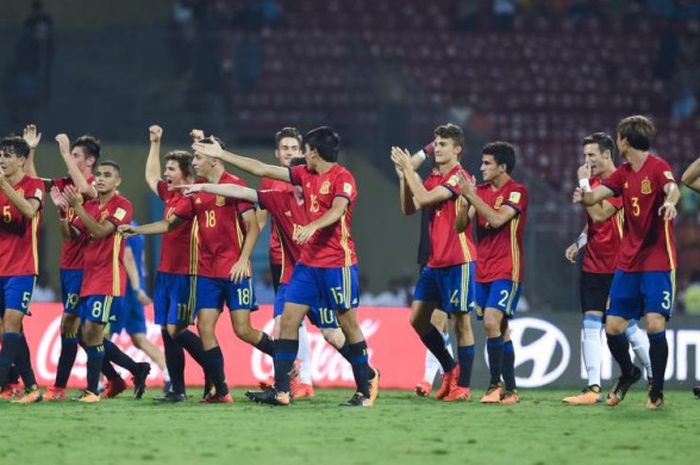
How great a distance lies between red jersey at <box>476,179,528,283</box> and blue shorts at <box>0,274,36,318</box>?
3793 mm

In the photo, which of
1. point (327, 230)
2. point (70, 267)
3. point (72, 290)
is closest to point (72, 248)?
point (70, 267)

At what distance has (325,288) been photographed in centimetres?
1191

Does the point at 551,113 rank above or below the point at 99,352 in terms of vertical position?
above

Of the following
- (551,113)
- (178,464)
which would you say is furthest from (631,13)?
(178,464)

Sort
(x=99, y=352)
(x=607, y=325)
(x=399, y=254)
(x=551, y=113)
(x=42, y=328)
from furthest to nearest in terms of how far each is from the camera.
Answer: (x=551, y=113) → (x=399, y=254) → (x=42, y=328) → (x=99, y=352) → (x=607, y=325)

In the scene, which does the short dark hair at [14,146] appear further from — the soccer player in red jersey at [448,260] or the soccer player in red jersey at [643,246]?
the soccer player in red jersey at [643,246]

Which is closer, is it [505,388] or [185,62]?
[505,388]

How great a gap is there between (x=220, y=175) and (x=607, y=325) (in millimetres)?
3424

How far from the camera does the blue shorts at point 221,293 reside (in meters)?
12.5

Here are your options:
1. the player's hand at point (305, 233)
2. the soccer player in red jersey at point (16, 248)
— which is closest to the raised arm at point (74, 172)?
Result: the soccer player in red jersey at point (16, 248)

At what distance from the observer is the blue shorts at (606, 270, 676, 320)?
38.1 ft

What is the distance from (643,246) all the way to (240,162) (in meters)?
3.20

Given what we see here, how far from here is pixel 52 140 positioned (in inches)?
845

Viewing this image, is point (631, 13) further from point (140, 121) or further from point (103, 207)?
point (103, 207)
